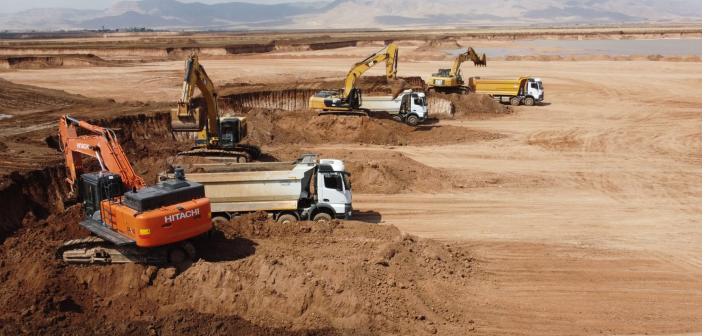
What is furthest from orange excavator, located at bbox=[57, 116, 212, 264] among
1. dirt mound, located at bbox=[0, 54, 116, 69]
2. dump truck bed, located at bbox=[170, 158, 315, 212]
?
dirt mound, located at bbox=[0, 54, 116, 69]

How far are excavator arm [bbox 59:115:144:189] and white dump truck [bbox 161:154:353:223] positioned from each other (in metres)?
2.02

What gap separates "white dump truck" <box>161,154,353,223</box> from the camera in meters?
16.4

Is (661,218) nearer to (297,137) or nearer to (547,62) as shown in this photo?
(297,137)

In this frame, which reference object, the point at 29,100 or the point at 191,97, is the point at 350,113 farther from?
the point at 29,100

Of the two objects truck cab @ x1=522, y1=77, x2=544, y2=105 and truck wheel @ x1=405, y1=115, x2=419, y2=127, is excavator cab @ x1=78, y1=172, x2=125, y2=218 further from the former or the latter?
truck cab @ x1=522, y1=77, x2=544, y2=105

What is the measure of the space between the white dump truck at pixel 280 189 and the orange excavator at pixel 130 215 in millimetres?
2449

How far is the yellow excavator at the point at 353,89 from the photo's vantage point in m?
30.7

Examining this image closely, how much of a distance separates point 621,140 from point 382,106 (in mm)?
13332

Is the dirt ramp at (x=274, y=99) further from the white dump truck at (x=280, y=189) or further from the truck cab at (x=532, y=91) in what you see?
the white dump truck at (x=280, y=189)

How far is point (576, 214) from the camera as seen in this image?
65.5 ft

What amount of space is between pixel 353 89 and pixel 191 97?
13067mm

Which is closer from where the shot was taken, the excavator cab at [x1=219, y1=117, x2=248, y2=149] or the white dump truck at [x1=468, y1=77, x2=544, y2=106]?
the excavator cab at [x1=219, y1=117, x2=248, y2=149]

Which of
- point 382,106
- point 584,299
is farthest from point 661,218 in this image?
point 382,106

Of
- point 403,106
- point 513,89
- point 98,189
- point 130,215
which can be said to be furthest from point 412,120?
point 130,215
